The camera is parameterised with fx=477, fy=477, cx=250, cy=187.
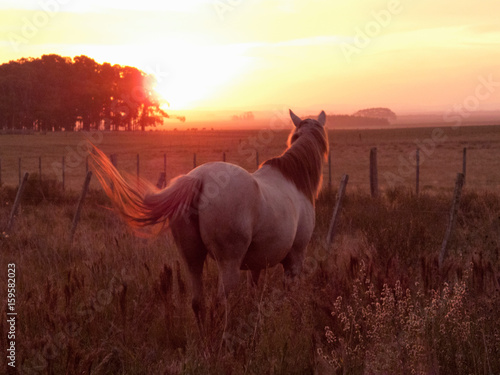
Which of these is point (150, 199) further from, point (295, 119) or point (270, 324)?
point (295, 119)

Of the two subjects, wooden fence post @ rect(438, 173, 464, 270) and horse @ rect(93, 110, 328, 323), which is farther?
wooden fence post @ rect(438, 173, 464, 270)

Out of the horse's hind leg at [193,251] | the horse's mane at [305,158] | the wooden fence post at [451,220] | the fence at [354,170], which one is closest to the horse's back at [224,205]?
the horse's hind leg at [193,251]

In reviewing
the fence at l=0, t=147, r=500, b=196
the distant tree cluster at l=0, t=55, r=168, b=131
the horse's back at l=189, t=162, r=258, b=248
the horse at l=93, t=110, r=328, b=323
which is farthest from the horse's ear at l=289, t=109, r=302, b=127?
the distant tree cluster at l=0, t=55, r=168, b=131

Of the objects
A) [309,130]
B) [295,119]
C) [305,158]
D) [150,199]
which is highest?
[295,119]

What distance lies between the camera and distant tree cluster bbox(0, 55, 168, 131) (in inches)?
2965

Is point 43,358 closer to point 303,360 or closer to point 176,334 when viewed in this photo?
point 176,334

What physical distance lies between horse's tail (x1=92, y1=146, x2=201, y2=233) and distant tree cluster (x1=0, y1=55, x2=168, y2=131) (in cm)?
7856

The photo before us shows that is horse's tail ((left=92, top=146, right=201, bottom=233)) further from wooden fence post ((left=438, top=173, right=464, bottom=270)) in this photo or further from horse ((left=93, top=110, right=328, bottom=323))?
wooden fence post ((left=438, top=173, right=464, bottom=270))

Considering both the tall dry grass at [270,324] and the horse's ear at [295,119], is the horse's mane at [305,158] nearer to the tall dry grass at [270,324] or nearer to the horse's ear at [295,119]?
the horse's ear at [295,119]

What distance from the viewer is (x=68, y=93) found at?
78.9 metres

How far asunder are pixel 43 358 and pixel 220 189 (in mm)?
1721

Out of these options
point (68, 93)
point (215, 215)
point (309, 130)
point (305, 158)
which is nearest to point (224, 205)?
point (215, 215)

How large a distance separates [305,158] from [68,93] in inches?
3202

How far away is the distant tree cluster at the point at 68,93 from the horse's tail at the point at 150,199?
78.6 m
